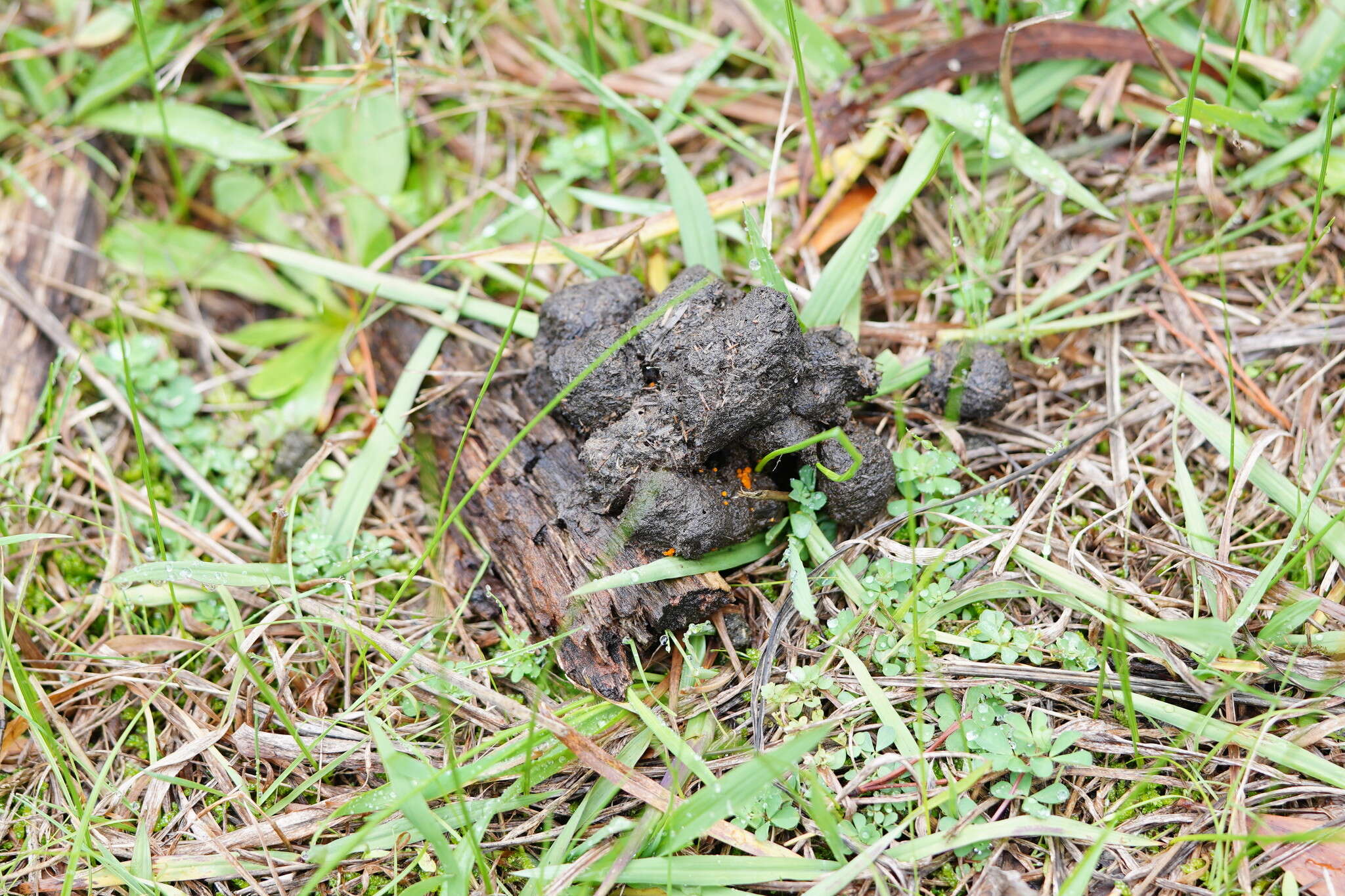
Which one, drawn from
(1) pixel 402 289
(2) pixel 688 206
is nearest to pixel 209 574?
(1) pixel 402 289

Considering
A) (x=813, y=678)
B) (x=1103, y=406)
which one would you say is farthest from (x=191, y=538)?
(x=1103, y=406)

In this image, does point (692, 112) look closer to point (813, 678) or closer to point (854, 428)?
point (854, 428)

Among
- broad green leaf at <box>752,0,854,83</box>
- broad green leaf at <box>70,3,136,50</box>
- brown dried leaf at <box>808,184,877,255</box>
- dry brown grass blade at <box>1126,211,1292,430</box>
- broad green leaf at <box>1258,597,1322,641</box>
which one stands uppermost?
broad green leaf at <box>70,3,136,50</box>

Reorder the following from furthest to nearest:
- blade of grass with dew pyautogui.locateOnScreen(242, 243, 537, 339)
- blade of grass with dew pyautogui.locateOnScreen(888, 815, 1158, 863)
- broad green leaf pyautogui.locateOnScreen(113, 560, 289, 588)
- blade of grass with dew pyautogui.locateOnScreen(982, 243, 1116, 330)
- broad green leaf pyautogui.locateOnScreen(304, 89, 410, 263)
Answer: broad green leaf pyautogui.locateOnScreen(304, 89, 410, 263) → blade of grass with dew pyautogui.locateOnScreen(242, 243, 537, 339) → blade of grass with dew pyautogui.locateOnScreen(982, 243, 1116, 330) → broad green leaf pyautogui.locateOnScreen(113, 560, 289, 588) → blade of grass with dew pyautogui.locateOnScreen(888, 815, 1158, 863)

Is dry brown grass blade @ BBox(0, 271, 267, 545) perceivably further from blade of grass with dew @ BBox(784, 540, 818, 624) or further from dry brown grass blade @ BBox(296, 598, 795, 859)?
blade of grass with dew @ BBox(784, 540, 818, 624)

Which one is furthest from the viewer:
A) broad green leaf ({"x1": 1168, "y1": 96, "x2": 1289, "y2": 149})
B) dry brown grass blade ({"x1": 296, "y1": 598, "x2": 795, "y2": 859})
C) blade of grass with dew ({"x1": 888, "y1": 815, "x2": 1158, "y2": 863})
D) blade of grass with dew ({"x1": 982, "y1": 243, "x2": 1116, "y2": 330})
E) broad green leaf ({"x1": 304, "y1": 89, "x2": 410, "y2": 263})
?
broad green leaf ({"x1": 304, "y1": 89, "x2": 410, "y2": 263})

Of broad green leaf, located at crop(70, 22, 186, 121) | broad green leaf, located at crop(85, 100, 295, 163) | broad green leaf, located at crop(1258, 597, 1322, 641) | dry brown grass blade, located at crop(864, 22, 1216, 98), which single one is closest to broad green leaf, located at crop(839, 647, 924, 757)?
broad green leaf, located at crop(1258, 597, 1322, 641)

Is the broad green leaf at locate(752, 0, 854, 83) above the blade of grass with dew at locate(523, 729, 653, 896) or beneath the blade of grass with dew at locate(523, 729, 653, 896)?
above
